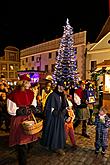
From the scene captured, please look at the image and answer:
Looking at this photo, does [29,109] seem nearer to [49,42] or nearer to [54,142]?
[54,142]

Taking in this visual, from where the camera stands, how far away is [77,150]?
20.7 ft

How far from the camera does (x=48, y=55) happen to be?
3700 cm

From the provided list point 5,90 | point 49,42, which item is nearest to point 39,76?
point 49,42

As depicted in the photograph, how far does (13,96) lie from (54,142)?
1.73 m

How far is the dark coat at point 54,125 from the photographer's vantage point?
5613 millimetres

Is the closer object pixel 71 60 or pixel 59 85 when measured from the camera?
pixel 59 85

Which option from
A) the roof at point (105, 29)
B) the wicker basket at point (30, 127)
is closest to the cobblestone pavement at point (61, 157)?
the wicker basket at point (30, 127)

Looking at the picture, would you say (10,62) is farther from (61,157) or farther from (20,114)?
(20,114)

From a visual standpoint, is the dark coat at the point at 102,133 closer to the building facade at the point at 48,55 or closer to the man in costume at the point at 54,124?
the man in costume at the point at 54,124

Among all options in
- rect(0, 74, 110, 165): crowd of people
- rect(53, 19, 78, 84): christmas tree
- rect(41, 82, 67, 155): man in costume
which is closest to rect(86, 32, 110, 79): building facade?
Result: rect(53, 19, 78, 84): christmas tree

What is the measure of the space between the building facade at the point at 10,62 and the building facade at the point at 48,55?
1244 millimetres

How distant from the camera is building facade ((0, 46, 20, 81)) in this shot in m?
46.2

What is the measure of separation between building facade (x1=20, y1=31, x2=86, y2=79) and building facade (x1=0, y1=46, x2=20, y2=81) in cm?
124

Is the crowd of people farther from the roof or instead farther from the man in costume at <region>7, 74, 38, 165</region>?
the roof
